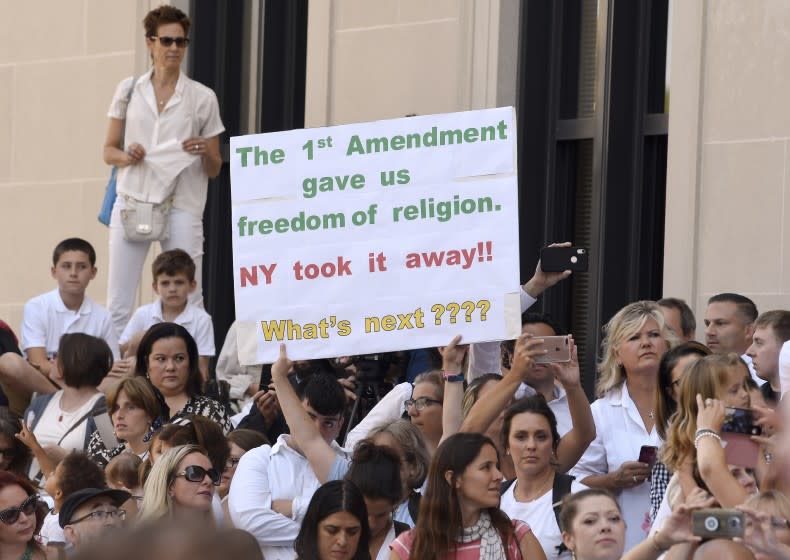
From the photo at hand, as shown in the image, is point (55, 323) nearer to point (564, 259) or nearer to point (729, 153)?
Answer: point (729, 153)

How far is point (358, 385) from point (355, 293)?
1.81 m

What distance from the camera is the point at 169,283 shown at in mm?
10828

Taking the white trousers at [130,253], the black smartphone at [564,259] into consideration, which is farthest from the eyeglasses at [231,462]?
the white trousers at [130,253]

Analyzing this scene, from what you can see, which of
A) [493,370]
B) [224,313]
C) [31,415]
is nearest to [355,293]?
[493,370]

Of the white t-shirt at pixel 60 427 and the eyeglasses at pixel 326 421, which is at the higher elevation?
the eyeglasses at pixel 326 421

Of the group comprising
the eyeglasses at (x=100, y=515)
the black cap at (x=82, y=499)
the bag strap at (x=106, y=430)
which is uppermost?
the bag strap at (x=106, y=430)

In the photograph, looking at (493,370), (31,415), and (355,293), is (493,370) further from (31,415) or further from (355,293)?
(31,415)

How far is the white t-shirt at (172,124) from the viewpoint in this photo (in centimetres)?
1179

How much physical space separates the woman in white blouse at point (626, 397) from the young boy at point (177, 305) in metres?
3.56

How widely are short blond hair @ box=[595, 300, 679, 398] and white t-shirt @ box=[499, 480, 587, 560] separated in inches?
35.8

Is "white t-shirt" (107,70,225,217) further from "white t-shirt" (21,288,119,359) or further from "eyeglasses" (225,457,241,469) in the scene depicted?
"eyeglasses" (225,457,241,469)

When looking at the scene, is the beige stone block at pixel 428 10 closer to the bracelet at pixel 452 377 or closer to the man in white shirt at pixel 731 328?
the man in white shirt at pixel 731 328

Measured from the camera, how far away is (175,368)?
9180 mm

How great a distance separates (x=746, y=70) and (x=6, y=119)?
687 cm
